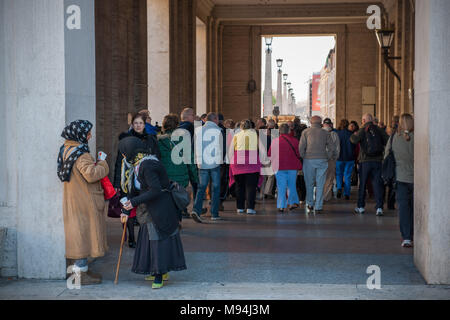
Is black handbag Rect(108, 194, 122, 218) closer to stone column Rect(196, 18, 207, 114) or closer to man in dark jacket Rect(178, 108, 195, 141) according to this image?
man in dark jacket Rect(178, 108, 195, 141)

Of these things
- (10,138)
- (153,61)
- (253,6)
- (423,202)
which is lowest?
(423,202)

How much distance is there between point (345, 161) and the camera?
1462cm

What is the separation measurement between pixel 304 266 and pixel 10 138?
11.8 ft

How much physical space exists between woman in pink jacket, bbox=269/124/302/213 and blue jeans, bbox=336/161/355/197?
8.54 feet

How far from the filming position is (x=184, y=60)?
2112 centimetres

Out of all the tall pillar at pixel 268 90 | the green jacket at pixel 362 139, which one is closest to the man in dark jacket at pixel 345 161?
the green jacket at pixel 362 139

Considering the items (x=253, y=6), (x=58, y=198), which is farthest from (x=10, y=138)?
(x=253, y=6)

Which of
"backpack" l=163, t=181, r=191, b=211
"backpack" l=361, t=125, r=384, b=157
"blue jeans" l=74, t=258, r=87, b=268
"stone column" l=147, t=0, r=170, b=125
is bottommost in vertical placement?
"blue jeans" l=74, t=258, r=87, b=268

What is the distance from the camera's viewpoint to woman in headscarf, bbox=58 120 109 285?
6102 millimetres

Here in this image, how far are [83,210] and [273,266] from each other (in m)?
2.32

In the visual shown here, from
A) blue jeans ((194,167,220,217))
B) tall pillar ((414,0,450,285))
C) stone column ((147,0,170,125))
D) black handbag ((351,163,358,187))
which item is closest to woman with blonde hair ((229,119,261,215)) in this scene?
blue jeans ((194,167,220,217))

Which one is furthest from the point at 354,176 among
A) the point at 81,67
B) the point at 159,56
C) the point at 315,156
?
the point at 81,67

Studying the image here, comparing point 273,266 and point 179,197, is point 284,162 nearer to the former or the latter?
point 273,266

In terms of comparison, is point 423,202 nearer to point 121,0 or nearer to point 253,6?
point 121,0
